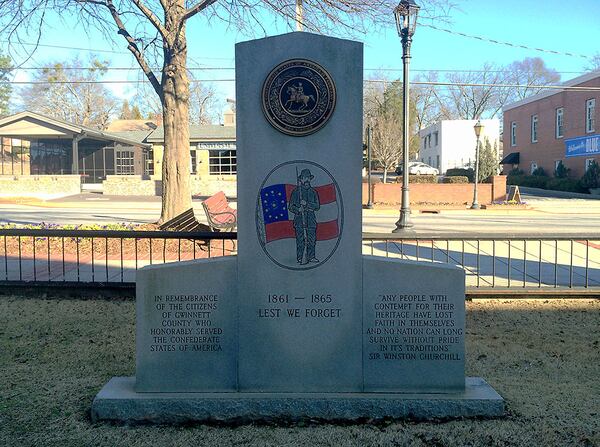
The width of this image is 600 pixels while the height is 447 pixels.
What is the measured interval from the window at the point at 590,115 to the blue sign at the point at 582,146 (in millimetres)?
709

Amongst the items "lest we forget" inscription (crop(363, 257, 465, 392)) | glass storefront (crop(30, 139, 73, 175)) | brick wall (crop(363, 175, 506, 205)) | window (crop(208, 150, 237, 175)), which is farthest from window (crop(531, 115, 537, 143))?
"lest we forget" inscription (crop(363, 257, 465, 392))

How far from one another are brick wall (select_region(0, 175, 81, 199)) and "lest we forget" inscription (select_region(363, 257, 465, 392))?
3600cm

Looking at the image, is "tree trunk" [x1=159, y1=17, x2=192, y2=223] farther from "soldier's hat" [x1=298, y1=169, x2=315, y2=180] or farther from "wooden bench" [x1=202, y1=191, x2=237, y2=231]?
"soldier's hat" [x1=298, y1=169, x2=315, y2=180]

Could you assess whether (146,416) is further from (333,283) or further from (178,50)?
(178,50)

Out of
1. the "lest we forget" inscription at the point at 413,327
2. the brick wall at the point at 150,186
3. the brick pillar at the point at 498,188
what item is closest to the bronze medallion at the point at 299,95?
the "lest we forget" inscription at the point at 413,327

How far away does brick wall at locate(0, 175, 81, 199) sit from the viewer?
123 feet

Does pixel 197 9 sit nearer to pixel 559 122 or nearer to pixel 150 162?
pixel 150 162

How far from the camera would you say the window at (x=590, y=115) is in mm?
38744

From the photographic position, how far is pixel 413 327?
13.9ft

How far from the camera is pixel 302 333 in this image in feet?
13.9

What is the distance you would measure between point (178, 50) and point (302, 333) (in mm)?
10583

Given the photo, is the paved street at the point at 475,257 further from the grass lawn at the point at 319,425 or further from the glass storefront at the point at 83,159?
the glass storefront at the point at 83,159

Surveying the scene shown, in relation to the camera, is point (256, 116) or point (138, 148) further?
point (138, 148)

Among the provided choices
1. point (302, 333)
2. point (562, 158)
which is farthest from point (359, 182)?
point (562, 158)
